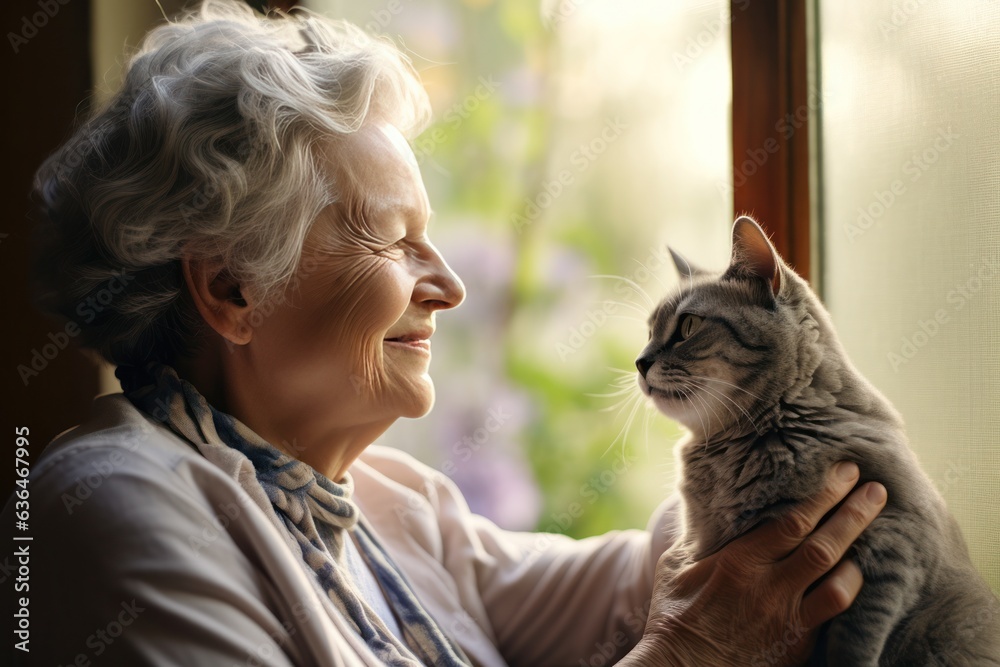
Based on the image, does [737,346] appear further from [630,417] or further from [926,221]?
[926,221]

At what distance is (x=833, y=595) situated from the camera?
2.97 feet

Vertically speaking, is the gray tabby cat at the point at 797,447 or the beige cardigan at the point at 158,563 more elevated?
the gray tabby cat at the point at 797,447

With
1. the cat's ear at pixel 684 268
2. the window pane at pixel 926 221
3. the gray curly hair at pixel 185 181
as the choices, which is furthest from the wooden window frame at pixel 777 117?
A: the gray curly hair at pixel 185 181

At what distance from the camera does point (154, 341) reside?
1241 mm

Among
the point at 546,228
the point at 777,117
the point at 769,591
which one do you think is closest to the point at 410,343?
the point at 769,591

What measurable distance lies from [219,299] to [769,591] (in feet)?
3.03

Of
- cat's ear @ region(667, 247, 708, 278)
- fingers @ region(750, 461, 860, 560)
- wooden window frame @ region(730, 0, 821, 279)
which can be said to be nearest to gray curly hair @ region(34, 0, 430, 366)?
cat's ear @ region(667, 247, 708, 278)

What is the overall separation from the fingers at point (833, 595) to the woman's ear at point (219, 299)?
90cm

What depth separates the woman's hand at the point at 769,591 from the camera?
93 cm

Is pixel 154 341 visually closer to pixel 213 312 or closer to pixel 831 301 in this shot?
pixel 213 312

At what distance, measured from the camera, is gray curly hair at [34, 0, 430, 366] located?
112 cm

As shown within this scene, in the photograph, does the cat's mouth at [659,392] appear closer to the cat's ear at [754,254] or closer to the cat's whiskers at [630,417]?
the cat's whiskers at [630,417]

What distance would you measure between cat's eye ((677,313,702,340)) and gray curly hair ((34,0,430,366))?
1.92ft

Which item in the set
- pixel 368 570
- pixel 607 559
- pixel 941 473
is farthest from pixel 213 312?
pixel 941 473
